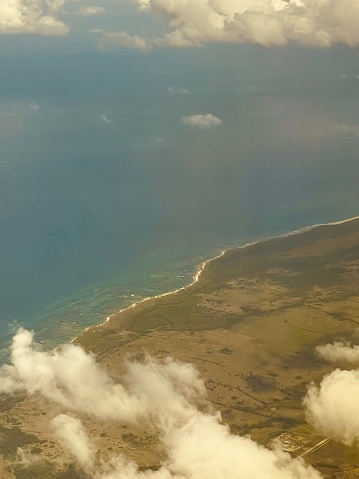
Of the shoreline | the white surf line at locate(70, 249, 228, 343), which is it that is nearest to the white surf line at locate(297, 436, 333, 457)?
the shoreline

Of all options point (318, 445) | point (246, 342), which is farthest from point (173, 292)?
point (318, 445)

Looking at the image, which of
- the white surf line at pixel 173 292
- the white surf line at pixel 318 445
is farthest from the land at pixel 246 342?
the white surf line at pixel 173 292

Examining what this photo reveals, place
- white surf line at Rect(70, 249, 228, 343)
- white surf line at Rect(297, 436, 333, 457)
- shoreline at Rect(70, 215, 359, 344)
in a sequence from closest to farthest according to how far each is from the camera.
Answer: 1. white surf line at Rect(297, 436, 333, 457)
2. white surf line at Rect(70, 249, 228, 343)
3. shoreline at Rect(70, 215, 359, 344)

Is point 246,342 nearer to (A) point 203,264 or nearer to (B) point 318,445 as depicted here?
(B) point 318,445

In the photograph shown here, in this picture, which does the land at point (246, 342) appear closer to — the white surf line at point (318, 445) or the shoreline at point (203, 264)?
the white surf line at point (318, 445)

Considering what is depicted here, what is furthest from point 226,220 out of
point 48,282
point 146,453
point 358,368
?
point 146,453

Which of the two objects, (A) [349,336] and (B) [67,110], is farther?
(B) [67,110]

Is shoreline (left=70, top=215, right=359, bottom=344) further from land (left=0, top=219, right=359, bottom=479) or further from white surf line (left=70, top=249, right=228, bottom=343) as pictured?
land (left=0, top=219, right=359, bottom=479)

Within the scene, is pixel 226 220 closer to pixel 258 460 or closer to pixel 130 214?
pixel 130 214
